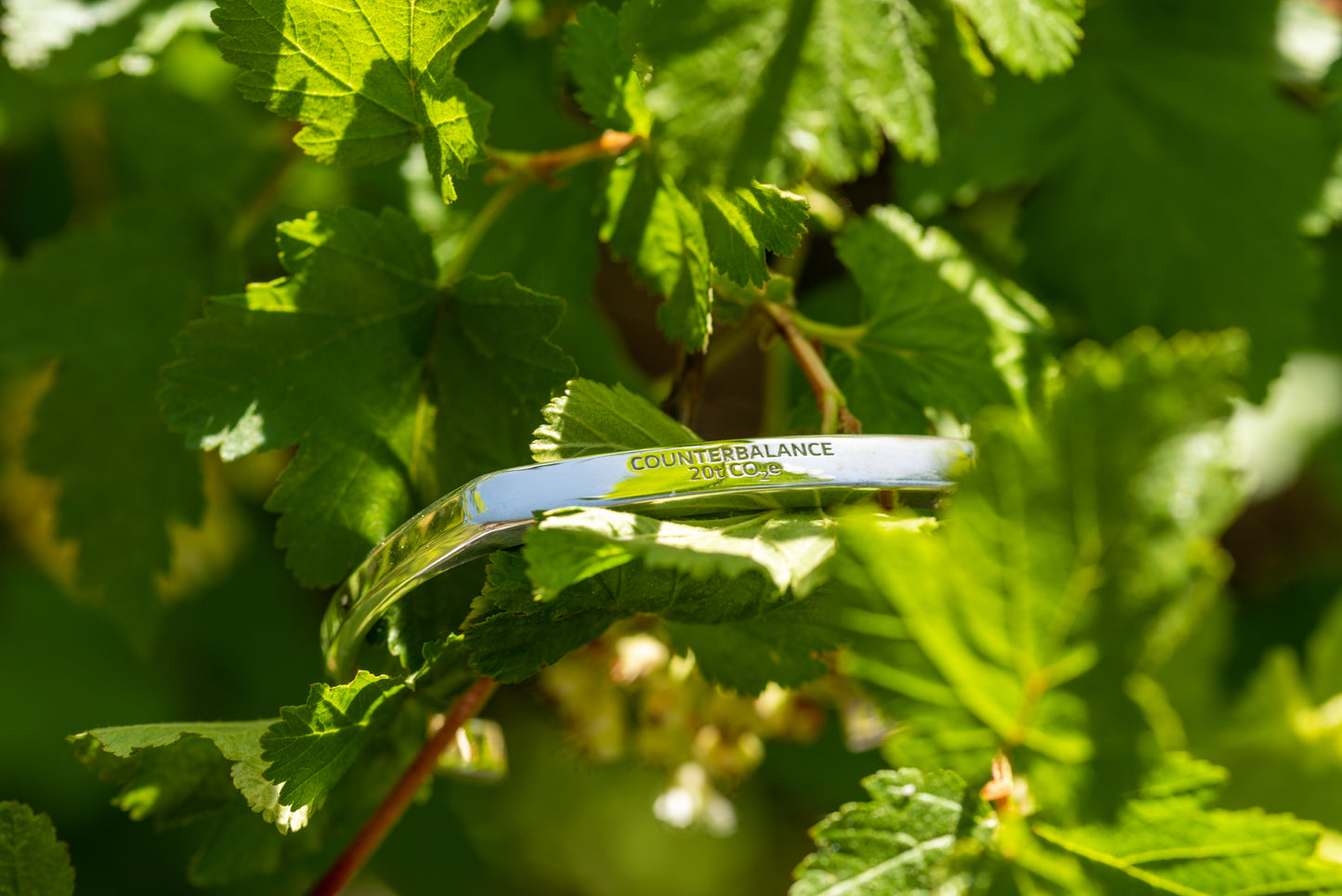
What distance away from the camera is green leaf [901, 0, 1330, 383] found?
684 millimetres

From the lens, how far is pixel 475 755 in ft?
1.75

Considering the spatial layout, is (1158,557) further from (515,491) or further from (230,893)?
(230,893)

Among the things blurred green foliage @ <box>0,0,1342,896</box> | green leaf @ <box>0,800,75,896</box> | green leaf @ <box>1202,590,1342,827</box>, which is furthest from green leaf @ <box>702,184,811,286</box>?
green leaf @ <box>1202,590,1342,827</box>

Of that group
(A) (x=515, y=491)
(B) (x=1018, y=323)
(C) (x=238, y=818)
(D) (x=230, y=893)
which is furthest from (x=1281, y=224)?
(D) (x=230, y=893)

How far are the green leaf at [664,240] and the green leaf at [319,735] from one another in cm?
20

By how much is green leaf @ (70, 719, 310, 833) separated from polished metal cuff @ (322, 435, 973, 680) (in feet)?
0.22

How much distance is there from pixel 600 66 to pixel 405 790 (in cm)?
34

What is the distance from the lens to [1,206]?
1.21 meters

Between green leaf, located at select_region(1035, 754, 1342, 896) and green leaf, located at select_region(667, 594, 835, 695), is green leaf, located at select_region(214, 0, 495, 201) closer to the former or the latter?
green leaf, located at select_region(667, 594, 835, 695)

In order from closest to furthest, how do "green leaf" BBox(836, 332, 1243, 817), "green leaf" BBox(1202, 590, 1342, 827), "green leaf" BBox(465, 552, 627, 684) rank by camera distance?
"green leaf" BBox(836, 332, 1243, 817), "green leaf" BBox(465, 552, 627, 684), "green leaf" BBox(1202, 590, 1342, 827)

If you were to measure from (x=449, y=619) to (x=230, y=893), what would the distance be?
2.55ft

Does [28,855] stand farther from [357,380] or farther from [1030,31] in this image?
[1030,31]

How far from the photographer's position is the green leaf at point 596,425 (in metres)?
0.42

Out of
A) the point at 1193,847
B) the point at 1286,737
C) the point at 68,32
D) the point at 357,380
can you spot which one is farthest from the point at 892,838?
the point at 68,32
